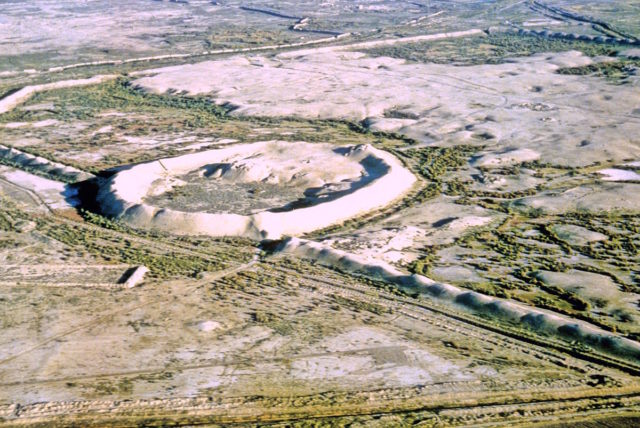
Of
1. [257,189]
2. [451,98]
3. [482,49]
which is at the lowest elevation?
[482,49]

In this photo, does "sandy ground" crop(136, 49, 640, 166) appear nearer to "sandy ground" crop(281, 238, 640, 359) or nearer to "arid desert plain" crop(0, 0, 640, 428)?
"arid desert plain" crop(0, 0, 640, 428)

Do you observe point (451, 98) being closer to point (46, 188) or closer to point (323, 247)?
point (46, 188)

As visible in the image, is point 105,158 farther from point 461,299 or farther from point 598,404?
point 598,404

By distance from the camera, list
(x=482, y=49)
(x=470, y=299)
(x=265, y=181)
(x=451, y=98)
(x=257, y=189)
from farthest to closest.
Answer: (x=482, y=49) → (x=451, y=98) → (x=265, y=181) → (x=257, y=189) → (x=470, y=299)

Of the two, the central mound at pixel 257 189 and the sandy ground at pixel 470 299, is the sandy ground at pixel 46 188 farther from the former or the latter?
the sandy ground at pixel 470 299

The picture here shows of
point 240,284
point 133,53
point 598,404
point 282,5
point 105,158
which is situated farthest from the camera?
point 282,5

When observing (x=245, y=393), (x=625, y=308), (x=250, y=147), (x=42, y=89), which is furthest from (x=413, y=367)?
(x=42, y=89)

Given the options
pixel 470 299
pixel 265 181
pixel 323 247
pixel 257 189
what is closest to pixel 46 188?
pixel 257 189

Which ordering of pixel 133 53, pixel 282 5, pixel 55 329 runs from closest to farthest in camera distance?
pixel 55 329
pixel 133 53
pixel 282 5

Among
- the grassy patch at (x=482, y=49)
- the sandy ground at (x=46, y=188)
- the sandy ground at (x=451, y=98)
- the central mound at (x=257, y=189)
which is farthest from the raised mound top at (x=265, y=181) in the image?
the grassy patch at (x=482, y=49)
